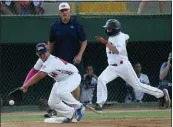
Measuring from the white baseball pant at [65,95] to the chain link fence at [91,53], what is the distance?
547 cm

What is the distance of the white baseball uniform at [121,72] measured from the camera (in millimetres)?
10625

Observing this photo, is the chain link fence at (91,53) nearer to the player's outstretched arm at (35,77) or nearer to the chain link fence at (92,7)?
the chain link fence at (92,7)

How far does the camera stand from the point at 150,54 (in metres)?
16.0

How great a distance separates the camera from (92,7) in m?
14.7

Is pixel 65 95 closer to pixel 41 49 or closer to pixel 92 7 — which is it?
pixel 41 49

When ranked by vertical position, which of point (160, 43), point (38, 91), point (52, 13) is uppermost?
point (52, 13)

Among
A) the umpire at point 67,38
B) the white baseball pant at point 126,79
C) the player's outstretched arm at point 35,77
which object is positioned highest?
the umpire at point 67,38

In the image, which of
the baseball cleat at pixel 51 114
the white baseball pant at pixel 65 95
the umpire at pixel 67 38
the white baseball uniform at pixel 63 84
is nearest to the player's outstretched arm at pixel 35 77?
the white baseball uniform at pixel 63 84

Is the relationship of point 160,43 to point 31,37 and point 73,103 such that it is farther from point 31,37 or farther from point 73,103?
point 73,103

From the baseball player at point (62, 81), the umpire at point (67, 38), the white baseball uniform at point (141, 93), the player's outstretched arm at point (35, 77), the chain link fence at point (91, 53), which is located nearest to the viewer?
the player's outstretched arm at point (35, 77)

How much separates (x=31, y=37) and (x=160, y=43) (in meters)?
3.77

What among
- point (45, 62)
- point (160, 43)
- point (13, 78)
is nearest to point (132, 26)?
point (160, 43)

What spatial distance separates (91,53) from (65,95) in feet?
22.9

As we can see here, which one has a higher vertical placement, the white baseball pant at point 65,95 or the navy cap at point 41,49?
the navy cap at point 41,49
